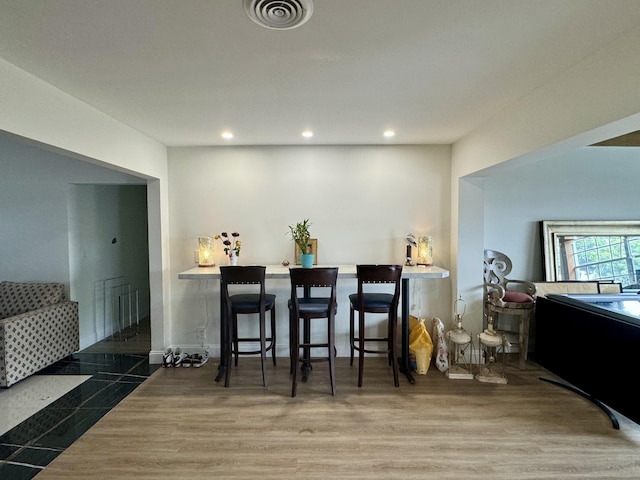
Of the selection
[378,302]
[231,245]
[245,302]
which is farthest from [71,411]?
[378,302]

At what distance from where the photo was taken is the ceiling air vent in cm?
129

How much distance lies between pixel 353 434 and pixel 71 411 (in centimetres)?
226

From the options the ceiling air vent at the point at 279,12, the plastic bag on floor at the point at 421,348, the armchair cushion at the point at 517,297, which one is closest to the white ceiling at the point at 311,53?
the ceiling air vent at the point at 279,12

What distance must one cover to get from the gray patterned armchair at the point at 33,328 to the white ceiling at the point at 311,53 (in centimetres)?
216

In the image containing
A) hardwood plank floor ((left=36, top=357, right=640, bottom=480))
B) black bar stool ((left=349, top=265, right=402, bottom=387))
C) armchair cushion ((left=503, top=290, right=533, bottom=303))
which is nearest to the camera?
hardwood plank floor ((left=36, top=357, right=640, bottom=480))

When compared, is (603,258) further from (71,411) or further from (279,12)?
(71,411)

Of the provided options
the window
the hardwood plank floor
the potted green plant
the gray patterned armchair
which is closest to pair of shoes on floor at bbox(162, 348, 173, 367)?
the hardwood plank floor

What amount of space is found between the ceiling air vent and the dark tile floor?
9.25ft

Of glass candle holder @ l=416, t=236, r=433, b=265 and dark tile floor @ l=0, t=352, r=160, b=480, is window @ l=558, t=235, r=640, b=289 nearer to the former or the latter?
glass candle holder @ l=416, t=236, r=433, b=265

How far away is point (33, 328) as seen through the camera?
313 centimetres

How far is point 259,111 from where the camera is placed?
101 inches

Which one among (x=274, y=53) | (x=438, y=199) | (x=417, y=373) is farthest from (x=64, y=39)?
(x=417, y=373)

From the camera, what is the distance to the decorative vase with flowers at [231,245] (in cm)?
354

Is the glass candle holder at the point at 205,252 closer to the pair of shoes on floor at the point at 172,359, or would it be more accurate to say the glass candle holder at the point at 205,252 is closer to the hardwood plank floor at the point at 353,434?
the pair of shoes on floor at the point at 172,359
